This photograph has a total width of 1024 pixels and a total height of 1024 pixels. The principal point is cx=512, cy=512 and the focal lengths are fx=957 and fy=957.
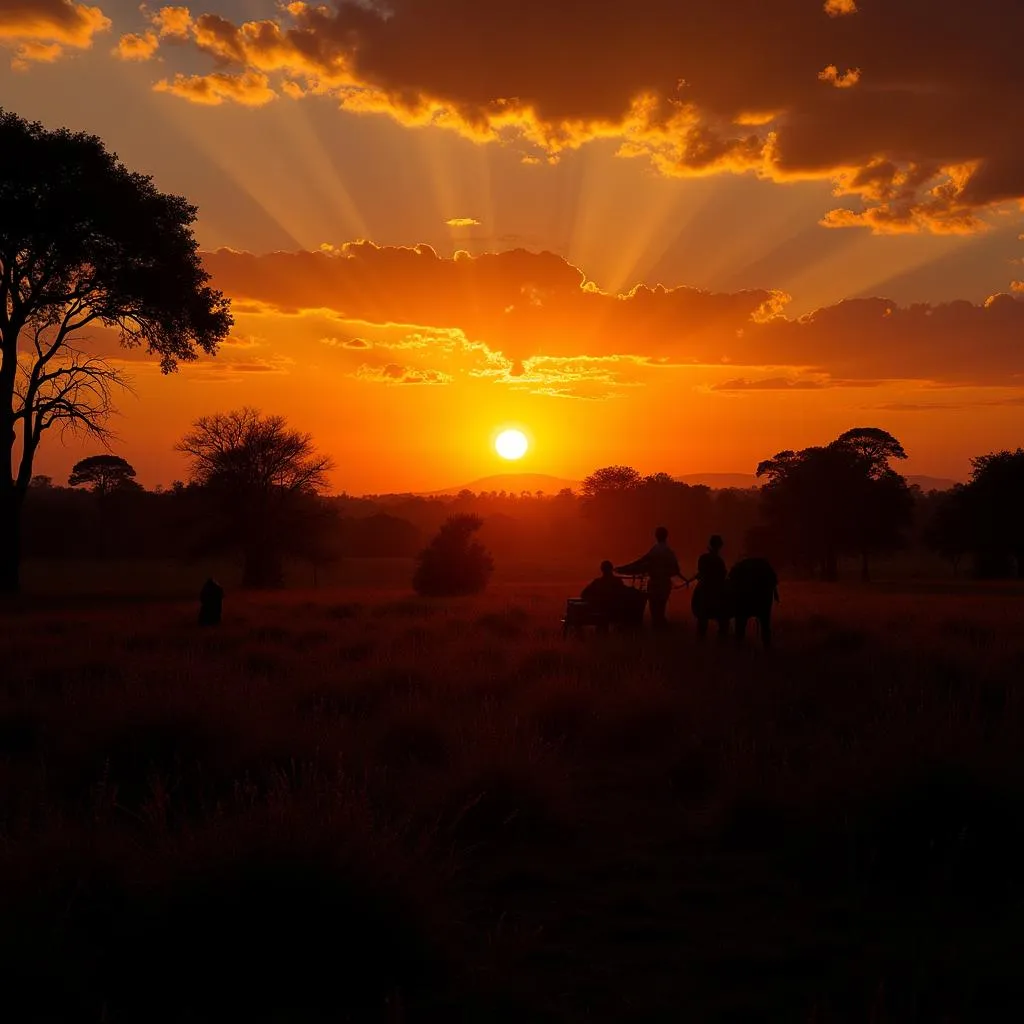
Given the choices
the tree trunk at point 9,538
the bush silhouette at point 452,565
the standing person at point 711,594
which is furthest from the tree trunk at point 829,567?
the tree trunk at point 9,538

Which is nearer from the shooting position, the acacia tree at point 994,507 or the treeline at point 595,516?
the treeline at point 595,516

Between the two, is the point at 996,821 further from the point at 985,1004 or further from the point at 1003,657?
the point at 1003,657

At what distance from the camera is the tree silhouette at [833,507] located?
63.0 m

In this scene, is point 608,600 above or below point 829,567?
above

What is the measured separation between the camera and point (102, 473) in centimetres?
8400

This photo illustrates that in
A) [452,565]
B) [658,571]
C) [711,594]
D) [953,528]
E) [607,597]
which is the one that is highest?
[953,528]

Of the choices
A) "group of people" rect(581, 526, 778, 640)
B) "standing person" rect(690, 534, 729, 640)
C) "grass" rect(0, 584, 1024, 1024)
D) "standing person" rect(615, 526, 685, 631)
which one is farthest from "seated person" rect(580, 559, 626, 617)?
"grass" rect(0, 584, 1024, 1024)

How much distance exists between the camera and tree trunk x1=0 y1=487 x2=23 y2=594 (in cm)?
2553

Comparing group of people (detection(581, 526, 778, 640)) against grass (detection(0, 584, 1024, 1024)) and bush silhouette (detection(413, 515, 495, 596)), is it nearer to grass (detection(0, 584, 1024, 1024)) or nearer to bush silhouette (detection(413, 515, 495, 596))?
grass (detection(0, 584, 1024, 1024))

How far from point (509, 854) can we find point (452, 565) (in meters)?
39.4

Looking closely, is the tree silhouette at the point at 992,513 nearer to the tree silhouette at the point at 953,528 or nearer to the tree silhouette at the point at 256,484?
the tree silhouette at the point at 953,528

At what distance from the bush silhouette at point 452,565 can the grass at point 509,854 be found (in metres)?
33.7

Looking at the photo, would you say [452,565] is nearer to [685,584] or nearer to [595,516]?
[685,584]

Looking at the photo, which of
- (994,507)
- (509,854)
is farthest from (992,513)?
(509,854)
